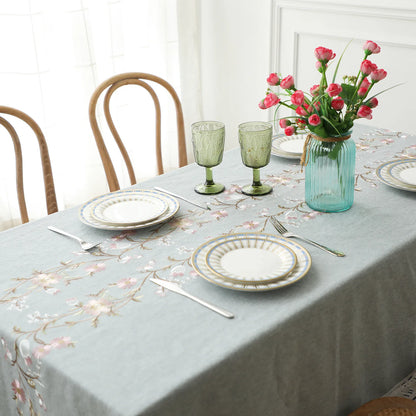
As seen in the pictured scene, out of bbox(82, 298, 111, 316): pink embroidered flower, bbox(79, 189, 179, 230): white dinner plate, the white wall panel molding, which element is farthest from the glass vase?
the white wall panel molding

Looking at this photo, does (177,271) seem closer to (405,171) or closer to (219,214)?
(219,214)

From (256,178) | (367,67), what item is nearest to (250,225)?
(256,178)

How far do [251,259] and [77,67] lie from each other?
1950 mm

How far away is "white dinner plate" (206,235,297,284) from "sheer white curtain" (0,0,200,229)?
5.89 ft

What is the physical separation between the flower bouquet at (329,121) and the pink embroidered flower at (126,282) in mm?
463

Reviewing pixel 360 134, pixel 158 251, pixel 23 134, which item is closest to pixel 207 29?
pixel 23 134

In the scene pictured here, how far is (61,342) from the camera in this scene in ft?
3.06

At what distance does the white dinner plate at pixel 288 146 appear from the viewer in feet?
5.53

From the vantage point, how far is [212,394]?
0.88 meters

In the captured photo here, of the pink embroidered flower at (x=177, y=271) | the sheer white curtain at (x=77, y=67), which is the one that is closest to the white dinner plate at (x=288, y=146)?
the pink embroidered flower at (x=177, y=271)

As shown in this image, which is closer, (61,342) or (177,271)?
(61,342)

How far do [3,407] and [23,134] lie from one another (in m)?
1.83

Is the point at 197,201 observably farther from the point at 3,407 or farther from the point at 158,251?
the point at 3,407

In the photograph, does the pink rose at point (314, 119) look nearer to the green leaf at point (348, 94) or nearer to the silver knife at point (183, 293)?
the green leaf at point (348, 94)
